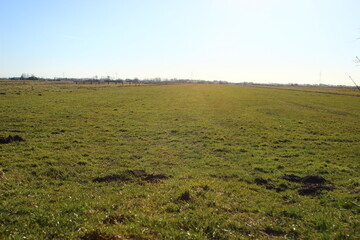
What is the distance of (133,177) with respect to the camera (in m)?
12.1

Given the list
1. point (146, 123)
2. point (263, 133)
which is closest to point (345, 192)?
point (263, 133)

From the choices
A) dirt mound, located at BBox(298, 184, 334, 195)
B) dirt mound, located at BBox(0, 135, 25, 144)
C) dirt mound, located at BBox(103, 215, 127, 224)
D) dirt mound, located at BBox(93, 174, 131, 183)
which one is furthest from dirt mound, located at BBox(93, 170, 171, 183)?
dirt mound, located at BBox(0, 135, 25, 144)

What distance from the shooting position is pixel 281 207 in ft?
30.9

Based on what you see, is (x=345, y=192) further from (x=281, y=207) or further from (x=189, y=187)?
(x=189, y=187)

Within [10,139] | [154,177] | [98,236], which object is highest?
[10,139]

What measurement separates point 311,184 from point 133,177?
9237mm

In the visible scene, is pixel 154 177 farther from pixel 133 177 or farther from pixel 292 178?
pixel 292 178

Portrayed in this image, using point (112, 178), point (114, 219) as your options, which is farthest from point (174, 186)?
point (114, 219)

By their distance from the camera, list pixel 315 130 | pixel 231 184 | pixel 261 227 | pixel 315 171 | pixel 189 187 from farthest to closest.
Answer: pixel 315 130
pixel 315 171
pixel 231 184
pixel 189 187
pixel 261 227

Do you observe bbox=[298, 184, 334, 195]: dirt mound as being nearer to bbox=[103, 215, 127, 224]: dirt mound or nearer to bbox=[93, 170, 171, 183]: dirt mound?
bbox=[93, 170, 171, 183]: dirt mound

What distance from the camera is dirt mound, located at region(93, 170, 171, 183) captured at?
38.5ft

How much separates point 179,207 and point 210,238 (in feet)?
6.72

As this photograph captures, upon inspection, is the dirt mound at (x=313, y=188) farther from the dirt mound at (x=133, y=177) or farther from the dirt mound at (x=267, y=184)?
the dirt mound at (x=133, y=177)

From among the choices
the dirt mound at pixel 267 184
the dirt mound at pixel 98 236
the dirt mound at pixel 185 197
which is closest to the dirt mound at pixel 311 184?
the dirt mound at pixel 267 184
